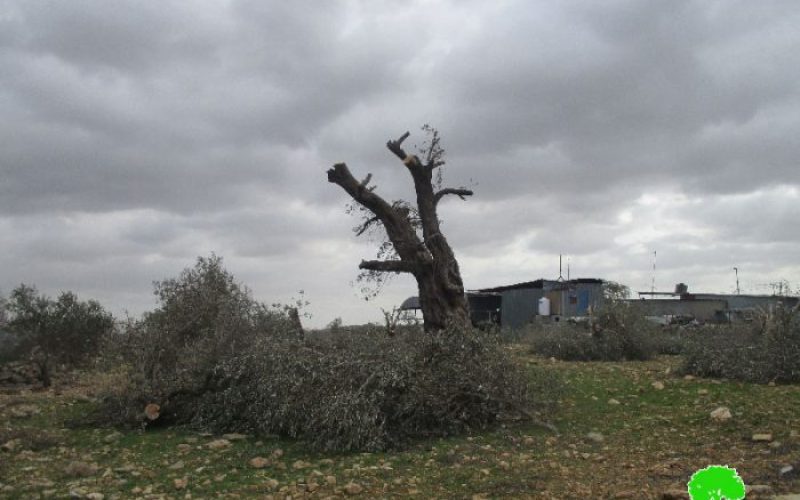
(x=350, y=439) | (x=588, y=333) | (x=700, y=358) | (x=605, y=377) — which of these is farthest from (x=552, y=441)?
(x=588, y=333)

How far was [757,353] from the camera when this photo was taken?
1070 centimetres

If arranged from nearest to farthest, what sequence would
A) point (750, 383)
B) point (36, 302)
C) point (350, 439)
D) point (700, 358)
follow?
1. point (350, 439)
2. point (750, 383)
3. point (700, 358)
4. point (36, 302)

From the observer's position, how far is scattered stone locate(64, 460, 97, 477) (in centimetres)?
617

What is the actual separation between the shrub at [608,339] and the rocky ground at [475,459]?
580 cm

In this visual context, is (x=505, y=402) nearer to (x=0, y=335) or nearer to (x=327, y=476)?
(x=327, y=476)

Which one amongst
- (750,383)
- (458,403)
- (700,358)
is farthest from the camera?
(700,358)

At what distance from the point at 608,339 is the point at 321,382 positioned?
9.35 m

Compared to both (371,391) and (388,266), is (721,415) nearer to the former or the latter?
(371,391)

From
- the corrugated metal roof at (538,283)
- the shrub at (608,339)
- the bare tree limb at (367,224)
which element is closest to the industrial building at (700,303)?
the corrugated metal roof at (538,283)

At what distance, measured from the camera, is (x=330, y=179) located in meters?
10.4

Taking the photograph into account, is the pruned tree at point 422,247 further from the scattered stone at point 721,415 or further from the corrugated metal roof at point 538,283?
the corrugated metal roof at point 538,283

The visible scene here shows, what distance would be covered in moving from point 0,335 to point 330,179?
1031 centimetres

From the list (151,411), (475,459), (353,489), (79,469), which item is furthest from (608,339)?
(79,469)

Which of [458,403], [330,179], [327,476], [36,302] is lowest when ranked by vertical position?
[327,476]
